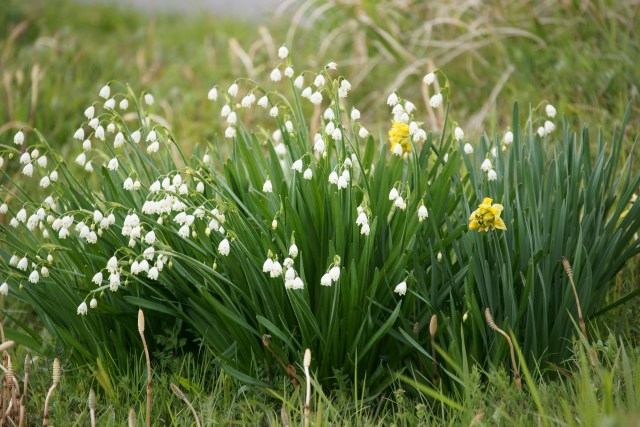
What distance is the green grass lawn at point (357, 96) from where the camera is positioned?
7.47ft

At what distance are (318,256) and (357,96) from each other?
317cm

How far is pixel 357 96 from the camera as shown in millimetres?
5547

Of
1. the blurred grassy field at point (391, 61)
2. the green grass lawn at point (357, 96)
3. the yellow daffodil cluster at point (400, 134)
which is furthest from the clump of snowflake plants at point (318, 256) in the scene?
the blurred grassy field at point (391, 61)

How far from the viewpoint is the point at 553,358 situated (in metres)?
2.53

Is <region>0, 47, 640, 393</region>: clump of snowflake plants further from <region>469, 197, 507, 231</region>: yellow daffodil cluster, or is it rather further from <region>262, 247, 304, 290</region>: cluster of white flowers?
<region>262, 247, 304, 290</region>: cluster of white flowers

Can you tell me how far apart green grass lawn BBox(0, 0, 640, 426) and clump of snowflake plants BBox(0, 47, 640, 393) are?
113 millimetres

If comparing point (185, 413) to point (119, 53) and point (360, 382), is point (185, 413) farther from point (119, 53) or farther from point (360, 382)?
point (119, 53)

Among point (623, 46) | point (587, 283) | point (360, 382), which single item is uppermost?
point (623, 46)

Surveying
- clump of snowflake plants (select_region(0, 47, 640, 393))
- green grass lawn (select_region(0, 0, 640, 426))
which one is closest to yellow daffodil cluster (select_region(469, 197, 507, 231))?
clump of snowflake plants (select_region(0, 47, 640, 393))

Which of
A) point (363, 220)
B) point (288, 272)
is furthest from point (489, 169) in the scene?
point (288, 272)

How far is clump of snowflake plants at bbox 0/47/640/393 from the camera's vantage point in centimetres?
237

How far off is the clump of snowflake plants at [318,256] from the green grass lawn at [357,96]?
0.11m

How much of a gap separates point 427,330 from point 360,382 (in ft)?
0.90

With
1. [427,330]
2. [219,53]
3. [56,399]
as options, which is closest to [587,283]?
[427,330]
